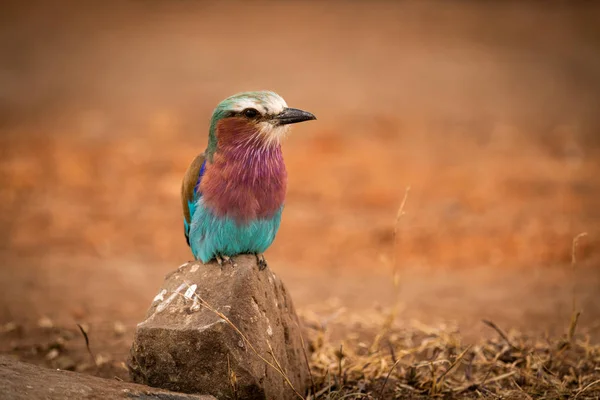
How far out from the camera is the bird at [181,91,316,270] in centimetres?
416

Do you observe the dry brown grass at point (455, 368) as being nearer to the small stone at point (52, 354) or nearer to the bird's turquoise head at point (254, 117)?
the bird's turquoise head at point (254, 117)

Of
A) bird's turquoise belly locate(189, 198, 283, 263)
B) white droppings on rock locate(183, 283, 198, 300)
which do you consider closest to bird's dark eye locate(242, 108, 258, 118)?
bird's turquoise belly locate(189, 198, 283, 263)

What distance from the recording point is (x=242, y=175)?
164 inches

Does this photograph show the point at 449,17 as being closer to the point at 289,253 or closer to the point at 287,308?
the point at 289,253

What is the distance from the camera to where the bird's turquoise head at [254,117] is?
4152mm

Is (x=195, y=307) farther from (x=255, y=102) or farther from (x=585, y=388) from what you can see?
(x=585, y=388)

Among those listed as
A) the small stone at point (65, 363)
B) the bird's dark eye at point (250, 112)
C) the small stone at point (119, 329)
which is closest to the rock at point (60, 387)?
the small stone at point (65, 363)

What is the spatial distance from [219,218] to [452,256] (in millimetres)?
4755

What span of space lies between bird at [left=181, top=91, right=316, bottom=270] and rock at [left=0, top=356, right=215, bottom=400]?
84cm

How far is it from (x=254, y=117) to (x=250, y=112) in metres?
0.03

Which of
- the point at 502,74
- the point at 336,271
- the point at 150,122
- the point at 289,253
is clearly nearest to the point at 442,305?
the point at 336,271

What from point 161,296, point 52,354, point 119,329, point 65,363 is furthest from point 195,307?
point 119,329

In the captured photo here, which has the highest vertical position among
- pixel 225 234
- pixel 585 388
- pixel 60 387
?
pixel 225 234

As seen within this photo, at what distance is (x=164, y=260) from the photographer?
334 inches
